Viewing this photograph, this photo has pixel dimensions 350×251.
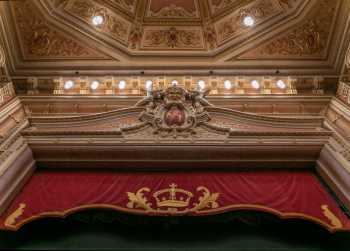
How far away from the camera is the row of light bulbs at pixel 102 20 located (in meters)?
7.62

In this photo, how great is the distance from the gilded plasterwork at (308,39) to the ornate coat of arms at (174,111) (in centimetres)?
193

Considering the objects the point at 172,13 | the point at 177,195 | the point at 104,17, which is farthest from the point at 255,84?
the point at 104,17

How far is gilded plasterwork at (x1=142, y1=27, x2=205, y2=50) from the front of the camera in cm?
784

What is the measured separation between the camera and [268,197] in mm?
5094

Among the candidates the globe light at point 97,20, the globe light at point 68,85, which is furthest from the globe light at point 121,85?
the globe light at point 97,20

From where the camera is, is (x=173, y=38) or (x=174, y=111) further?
(x=173, y=38)

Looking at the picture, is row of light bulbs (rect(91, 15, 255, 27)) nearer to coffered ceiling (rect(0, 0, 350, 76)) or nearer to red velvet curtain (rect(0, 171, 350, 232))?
coffered ceiling (rect(0, 0, 350, 76))

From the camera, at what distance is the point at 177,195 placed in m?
5.14

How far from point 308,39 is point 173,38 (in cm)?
289

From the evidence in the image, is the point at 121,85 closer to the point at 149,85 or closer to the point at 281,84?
the point at 149,85

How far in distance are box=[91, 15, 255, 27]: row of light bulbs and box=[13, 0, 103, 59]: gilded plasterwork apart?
1.97 feet

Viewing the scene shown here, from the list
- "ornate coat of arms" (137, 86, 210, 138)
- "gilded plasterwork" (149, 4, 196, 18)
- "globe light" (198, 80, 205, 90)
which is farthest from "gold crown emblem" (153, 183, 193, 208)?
"gilded plasterwork" (149, 4, 196, 18)

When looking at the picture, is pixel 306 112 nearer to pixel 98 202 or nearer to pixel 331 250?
pixel 331 250

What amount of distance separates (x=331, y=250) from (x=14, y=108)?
5.71m
